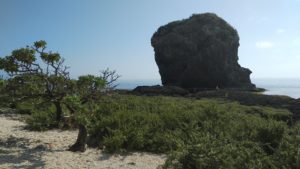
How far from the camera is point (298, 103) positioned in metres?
32.6

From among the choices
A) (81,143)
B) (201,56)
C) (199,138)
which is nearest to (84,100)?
(81,143)

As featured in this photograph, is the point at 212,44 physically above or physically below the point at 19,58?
above

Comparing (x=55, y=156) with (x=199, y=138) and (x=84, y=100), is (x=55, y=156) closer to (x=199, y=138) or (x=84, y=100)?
(x=84, y=100)

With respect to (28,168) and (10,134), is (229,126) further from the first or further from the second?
(10,134)

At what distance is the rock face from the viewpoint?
6228 cm

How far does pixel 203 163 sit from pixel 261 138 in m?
4.02

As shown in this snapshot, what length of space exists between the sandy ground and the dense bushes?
732mm

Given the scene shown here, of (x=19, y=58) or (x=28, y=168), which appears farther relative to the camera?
(x=19, y=58)

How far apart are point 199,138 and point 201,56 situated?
2156 inches

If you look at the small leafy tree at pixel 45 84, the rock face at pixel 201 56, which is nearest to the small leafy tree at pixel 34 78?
the small leafy tree at pixel 45 84

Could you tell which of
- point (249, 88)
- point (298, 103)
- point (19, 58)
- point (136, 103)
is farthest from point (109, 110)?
point (249, 88)

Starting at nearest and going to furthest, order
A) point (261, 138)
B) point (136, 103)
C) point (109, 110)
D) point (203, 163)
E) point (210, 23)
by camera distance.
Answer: point (203, 163) < point (261, 138) < point (109, 110) < point (136, 103) < point (210, 23)

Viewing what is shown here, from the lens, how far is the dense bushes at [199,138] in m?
7.26

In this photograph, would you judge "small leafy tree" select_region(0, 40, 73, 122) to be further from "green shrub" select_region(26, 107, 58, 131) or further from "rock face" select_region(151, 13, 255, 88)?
"rock face" select_region(151, 13, 255, 88)
